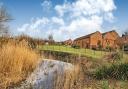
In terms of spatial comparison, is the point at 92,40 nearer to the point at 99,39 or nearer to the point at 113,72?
the point at 99,39

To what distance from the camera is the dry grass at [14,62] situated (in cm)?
1002

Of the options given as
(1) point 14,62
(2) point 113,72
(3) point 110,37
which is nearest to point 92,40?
(3) point 110,37

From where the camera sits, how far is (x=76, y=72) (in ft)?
29.9

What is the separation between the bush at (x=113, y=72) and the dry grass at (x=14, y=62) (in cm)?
268

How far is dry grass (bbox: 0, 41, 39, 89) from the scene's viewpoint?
10018 millimetres

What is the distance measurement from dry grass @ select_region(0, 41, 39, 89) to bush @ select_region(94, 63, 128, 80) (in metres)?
2.68

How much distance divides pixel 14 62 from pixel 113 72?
134 inches

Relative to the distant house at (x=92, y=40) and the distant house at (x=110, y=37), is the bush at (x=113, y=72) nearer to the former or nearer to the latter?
the distant house at (x=92, y=40)

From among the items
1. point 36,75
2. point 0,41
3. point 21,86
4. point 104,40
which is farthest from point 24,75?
point 104,40

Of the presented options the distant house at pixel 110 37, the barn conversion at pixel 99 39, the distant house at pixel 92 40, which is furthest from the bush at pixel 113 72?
the distant house at pixel 110 37

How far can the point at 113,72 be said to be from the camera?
9.38 meters

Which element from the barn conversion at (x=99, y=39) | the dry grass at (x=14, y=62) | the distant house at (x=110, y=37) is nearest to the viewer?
the dry grass at (x=14, y=62)

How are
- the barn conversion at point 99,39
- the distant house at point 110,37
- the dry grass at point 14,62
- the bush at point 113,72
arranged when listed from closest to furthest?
the bush at point 113,72 → the dry grass at point 14,62 → the barn conversion at point 99,39 → the distant house at point 110,37

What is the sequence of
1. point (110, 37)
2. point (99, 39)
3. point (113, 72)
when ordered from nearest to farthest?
1. point (113, 72)
2. point (99, 39)
3. point (110, 37)
